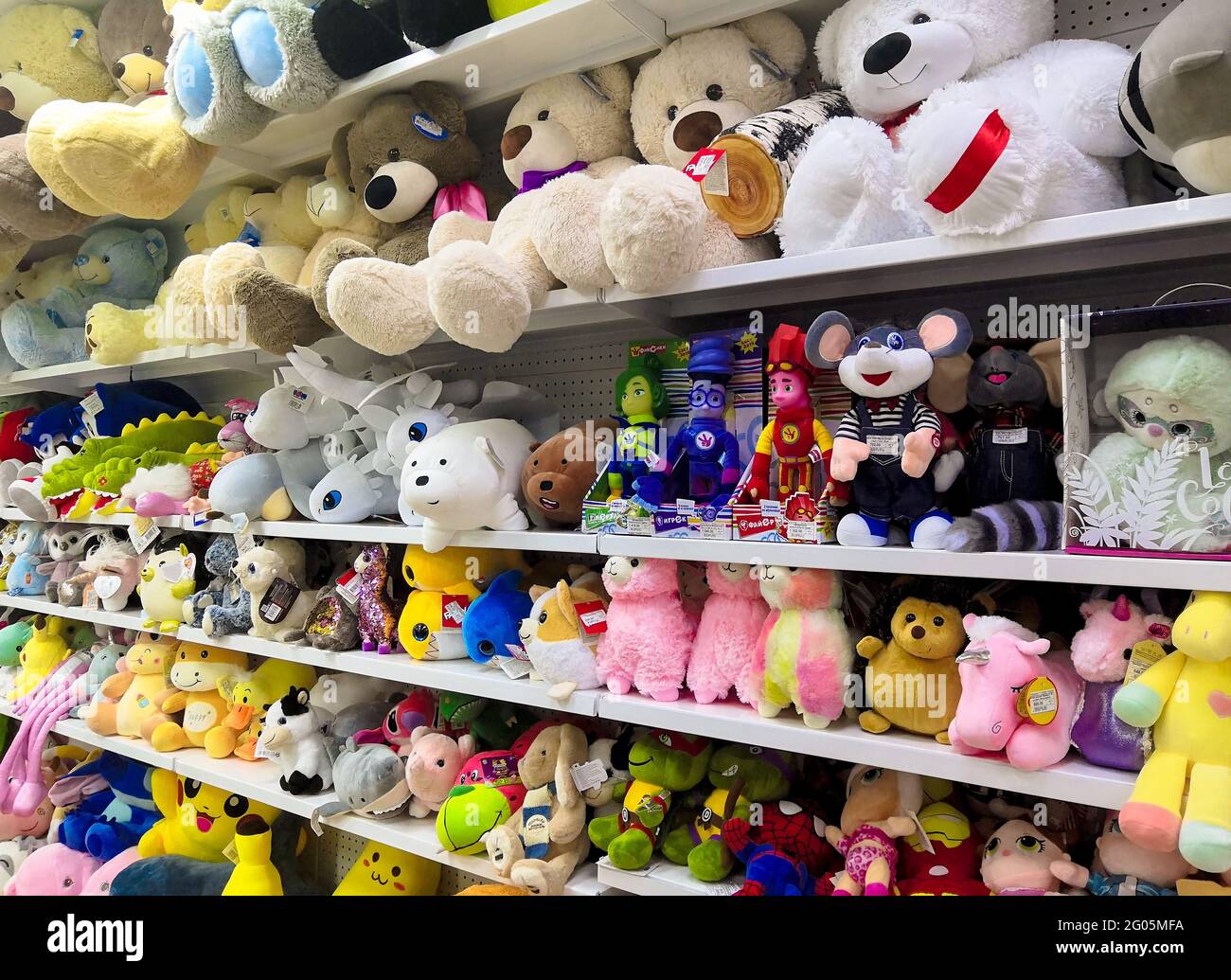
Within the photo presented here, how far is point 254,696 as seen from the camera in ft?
6.88

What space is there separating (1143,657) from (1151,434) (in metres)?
0.28

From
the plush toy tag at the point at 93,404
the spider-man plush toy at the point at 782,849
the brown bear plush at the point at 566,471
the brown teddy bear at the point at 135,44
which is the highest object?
the brown teddy bear at the point at 135,44

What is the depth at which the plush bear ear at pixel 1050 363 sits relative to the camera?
114 centimetres

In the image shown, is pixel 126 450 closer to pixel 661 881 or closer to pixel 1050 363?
pixel 661 881

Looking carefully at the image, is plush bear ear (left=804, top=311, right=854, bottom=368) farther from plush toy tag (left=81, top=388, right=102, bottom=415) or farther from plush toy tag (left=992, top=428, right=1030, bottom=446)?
plush toy tag (left=81, top=388, right=102, bottom=415)

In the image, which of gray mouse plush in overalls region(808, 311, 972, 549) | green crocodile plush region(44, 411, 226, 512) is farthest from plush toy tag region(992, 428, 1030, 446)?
green crocodile plush region(44, 411, 226, 512)

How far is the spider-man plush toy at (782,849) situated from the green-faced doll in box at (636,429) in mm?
585

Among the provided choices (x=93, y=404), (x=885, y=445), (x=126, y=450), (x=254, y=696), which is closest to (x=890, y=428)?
(x=885, y=445)

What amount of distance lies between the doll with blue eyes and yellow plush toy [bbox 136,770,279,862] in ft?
4.49

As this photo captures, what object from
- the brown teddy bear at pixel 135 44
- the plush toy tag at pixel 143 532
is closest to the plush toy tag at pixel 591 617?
the plush toy tag at pixel 143 532

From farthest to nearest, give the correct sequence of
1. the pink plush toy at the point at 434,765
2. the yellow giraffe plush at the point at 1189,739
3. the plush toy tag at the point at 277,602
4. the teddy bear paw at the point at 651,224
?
the plush toy tag at the point at 277,602 < the pink plush toy at the point at 434,765 < the teddy bear paw at the point at 651,224 < the yellow giraffe plush at the point at 1189,739

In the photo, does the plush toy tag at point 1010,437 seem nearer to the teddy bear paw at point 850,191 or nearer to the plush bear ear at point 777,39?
the teddy bear paw at point 850,191
